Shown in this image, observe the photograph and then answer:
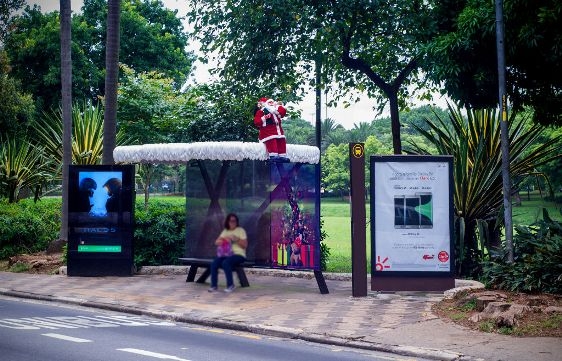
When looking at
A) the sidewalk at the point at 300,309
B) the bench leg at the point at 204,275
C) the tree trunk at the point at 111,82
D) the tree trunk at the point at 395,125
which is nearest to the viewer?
the sidewalk at the point at 300,309

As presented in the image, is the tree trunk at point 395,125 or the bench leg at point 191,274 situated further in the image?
the tree trunk at point 395,125

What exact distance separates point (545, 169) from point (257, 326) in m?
35.6

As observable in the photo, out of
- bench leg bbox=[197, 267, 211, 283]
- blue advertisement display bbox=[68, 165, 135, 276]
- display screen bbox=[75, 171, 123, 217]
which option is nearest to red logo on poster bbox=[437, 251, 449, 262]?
bench leg bbox=[197, 267, 211, 283]

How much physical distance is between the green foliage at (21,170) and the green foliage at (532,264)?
49.4 feet

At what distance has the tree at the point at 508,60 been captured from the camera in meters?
14.7

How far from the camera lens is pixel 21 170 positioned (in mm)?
26047

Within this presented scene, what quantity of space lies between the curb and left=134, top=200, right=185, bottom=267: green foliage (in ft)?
10.7

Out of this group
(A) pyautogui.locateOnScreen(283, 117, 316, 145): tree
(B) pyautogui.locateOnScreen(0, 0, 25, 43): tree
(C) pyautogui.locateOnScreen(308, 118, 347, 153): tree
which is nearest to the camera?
(B) pyautogui.locateOnScreen(0, 0, 25, 43): tree

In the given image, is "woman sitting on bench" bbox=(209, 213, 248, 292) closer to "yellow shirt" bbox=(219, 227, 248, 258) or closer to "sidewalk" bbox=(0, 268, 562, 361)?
"yellow shirt" bbox=(219, 227, 248, 258)

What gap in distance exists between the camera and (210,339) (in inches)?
446

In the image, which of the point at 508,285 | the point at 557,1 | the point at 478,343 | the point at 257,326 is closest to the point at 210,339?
the point at 257,326

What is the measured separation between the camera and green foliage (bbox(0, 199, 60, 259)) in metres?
22.8

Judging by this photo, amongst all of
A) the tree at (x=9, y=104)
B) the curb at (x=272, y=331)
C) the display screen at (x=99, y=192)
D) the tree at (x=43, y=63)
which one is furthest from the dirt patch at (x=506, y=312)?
the tree at (x=43, y=63)

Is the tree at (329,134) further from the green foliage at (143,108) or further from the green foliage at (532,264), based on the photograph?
the green foliage at (532,264)
